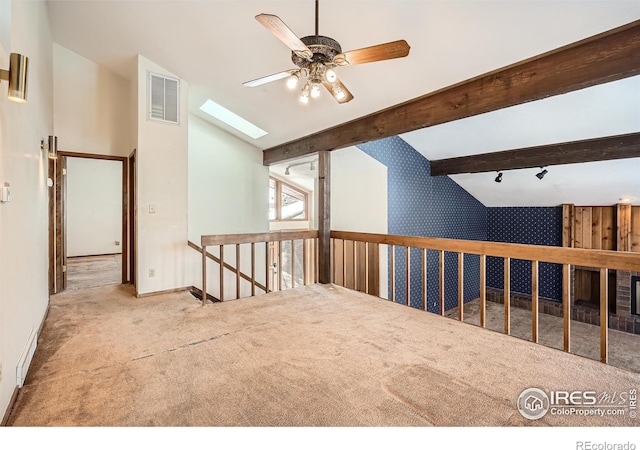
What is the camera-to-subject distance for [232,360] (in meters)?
2.29

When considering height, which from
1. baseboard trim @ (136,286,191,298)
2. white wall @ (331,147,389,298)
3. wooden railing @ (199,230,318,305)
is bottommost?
baseboard trim @ (136,286,191,298)

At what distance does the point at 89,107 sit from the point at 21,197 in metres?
3.14

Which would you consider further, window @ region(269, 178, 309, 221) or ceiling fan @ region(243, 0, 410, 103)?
window @ region(269, 178, 309, 221)

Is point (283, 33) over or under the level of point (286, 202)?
over

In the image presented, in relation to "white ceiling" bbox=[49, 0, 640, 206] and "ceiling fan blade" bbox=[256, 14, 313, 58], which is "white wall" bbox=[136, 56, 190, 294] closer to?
"white ceiling" bbox=[49, 0, 640, 206]

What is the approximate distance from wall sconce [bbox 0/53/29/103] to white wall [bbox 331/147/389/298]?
4478 millimetres

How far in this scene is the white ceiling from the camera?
227cm

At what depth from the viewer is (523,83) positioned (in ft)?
8.41

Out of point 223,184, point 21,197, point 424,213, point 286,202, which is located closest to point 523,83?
point 21,197

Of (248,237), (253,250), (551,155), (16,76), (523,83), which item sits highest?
(523,83)

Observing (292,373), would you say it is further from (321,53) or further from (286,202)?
(286,202)

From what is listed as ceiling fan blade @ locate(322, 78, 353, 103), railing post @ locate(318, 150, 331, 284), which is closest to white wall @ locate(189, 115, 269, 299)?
railing post @ locate(318, 150, 331, 284)
